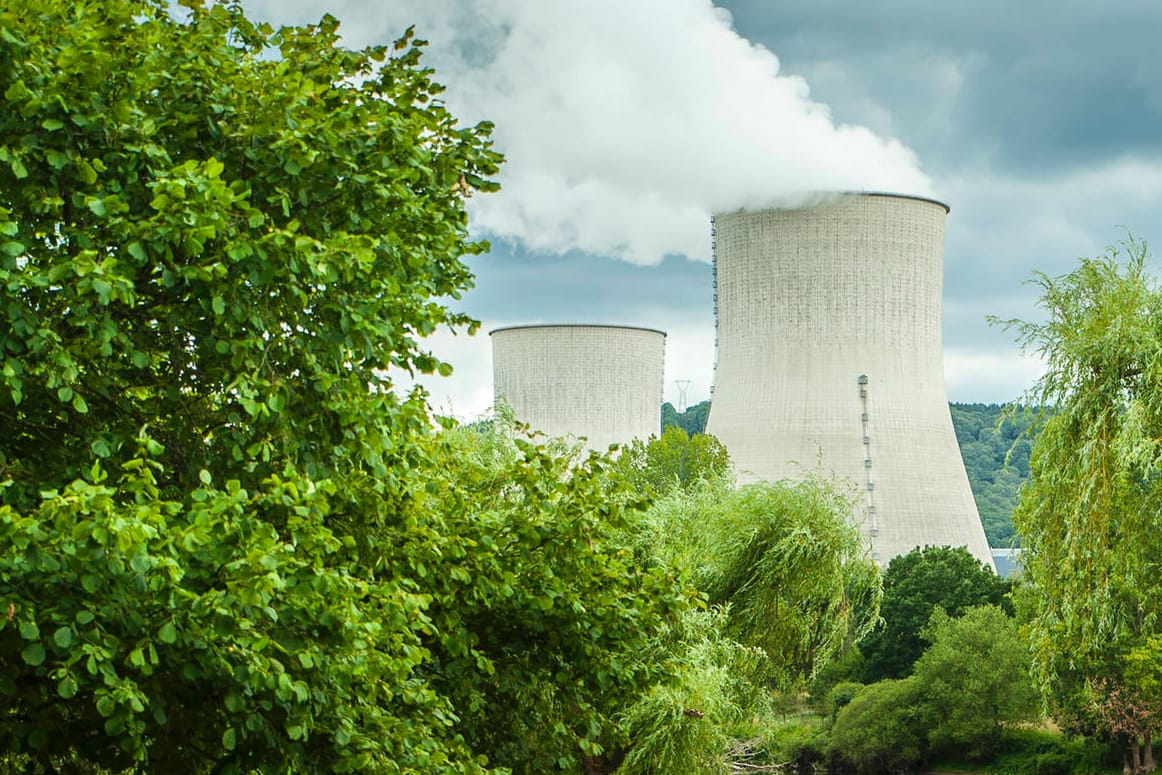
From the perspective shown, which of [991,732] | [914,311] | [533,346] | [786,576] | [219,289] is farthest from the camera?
[533,346]

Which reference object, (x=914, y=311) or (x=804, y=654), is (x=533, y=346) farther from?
(x=804, y=654)

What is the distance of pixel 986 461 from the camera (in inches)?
3465

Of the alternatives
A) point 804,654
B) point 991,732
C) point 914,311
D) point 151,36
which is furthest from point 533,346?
point 151,36

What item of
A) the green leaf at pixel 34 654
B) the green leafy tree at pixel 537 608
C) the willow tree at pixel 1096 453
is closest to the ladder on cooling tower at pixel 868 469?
the willow tree at pixel 1096 453

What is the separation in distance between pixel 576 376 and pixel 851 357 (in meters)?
8.07

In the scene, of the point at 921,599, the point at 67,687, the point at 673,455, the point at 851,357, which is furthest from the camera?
the point at 673,455

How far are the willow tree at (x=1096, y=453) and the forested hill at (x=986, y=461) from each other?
66.5 metres

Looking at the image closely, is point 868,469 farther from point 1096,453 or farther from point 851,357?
point 1096,453

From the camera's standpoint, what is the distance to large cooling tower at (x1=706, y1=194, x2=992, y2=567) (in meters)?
33.1

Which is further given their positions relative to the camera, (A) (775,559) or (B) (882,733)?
(B) (882,733)

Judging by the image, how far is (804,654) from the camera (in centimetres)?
1625

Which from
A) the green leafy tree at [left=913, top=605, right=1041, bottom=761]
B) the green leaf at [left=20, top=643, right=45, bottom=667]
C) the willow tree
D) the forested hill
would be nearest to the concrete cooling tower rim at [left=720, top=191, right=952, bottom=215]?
the green leafy tree at [left=913, top=605, right=1041, bottom=761]

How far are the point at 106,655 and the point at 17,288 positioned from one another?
1.34 m

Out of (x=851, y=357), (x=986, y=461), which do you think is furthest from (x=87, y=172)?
(x=986, y=461)
